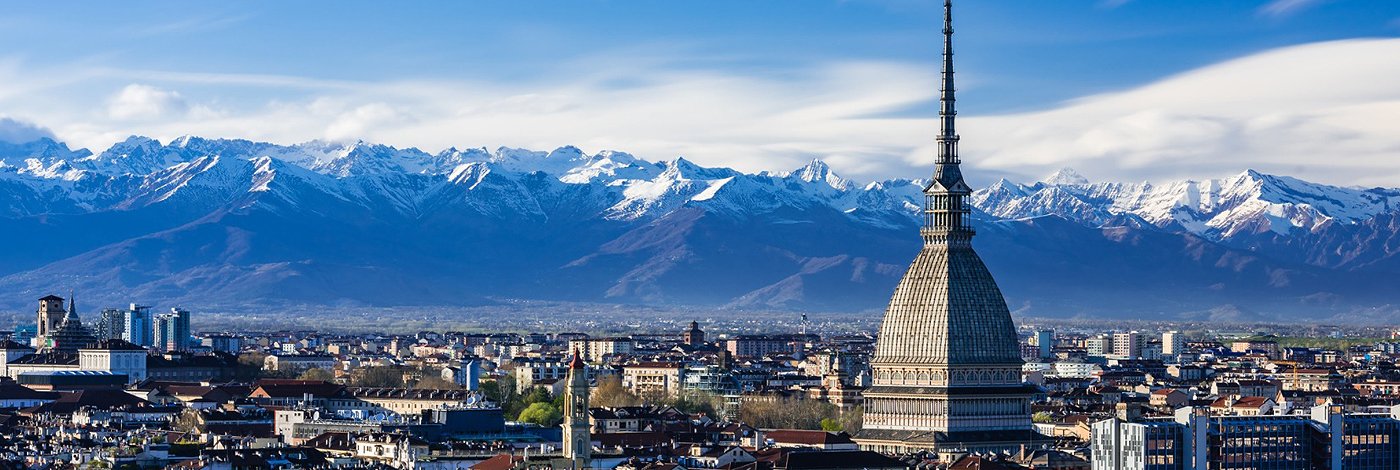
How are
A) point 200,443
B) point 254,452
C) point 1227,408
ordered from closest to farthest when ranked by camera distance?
point 254,452, point 200,443, point 1227,408

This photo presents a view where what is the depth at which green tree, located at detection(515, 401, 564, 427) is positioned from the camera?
4966 inches

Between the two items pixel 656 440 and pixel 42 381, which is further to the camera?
pixel 42 381

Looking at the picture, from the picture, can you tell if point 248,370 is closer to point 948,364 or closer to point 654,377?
point 654,377

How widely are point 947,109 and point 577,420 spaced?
103ft

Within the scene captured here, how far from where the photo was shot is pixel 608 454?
92.0 meters

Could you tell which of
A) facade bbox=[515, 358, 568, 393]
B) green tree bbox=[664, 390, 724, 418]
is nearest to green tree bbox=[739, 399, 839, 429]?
green tree bbox=[664, 390, 724, 418]

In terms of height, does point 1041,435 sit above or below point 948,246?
below

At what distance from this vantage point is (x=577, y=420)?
83.4 meters

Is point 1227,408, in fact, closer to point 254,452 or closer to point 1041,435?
point 1041,435

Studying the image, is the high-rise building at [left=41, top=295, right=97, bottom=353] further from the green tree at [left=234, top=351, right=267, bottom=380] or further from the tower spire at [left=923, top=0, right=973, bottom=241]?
the tower spire at [left=923, top=0, right=973, bottom=241]

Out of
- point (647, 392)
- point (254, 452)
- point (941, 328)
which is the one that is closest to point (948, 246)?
point (941, 328)

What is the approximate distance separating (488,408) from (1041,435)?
894 inches

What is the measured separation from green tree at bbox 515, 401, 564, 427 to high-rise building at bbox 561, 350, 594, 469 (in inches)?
1563

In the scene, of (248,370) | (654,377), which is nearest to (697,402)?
(654,377)
